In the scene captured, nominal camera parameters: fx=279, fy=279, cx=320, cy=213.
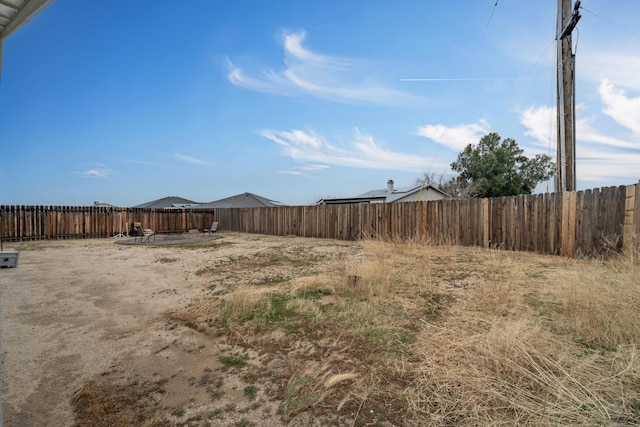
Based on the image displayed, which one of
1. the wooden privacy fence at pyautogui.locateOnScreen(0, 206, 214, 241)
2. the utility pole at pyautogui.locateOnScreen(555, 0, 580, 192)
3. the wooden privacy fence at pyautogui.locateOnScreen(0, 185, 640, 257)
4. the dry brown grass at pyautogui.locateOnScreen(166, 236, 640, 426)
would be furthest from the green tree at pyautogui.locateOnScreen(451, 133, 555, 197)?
the wooden privacy fence at pyautogui.locateOnScreen(0, 206, 214, 241)

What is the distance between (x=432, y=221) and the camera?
32.9ft

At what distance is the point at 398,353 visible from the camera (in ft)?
7.59

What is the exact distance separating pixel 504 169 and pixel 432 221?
18064 millimetres

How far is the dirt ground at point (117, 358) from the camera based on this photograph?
1718 millimetres

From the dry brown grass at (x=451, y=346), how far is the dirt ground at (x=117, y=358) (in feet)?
0.96

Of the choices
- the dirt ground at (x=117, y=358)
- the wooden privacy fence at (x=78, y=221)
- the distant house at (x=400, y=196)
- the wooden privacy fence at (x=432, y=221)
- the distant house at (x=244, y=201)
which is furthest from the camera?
the distant house at (x=244, y=201)

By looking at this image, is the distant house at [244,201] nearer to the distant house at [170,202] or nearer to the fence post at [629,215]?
the distant house at [170,202]

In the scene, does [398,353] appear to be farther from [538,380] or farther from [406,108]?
[406,108]

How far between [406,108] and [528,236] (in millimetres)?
6238

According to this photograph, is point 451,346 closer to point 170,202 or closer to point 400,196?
point 400,196

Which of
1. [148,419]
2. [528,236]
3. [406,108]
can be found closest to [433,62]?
[406,108]

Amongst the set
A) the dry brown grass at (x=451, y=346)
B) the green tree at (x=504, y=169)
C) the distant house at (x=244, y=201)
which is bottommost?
the dry brown grass at (x=451, y=346)

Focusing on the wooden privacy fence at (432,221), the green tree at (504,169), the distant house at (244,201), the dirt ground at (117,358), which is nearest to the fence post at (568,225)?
the wooden privacy fence at (432,221)

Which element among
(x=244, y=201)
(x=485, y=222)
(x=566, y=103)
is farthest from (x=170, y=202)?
(x=566, y=103)
